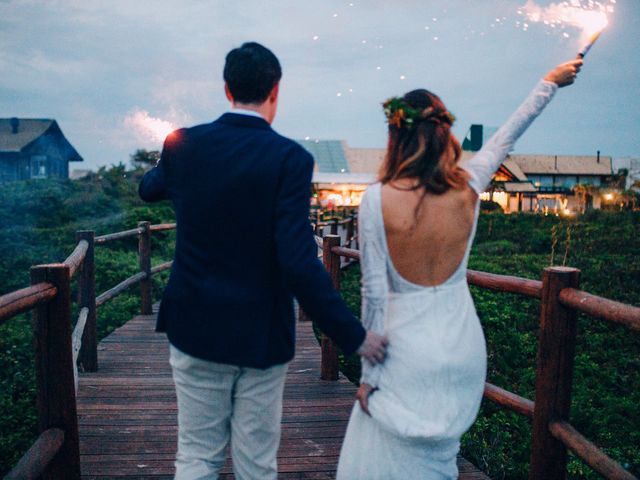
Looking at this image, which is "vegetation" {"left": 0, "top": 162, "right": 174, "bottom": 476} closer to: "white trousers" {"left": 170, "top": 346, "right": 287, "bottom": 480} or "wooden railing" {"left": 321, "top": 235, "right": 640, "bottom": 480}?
"white trousers" {"left": 170, "top": 346, "right": 287, "bottom": 480}

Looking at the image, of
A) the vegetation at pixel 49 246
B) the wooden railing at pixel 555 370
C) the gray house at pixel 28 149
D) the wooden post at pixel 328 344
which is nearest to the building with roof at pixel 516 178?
the vegetation at pixel 49 246

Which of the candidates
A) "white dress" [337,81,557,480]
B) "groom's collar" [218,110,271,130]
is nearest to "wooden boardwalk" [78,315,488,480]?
"white dress" [337,81,557,480]

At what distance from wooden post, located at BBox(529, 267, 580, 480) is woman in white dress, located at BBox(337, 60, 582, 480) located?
70cm

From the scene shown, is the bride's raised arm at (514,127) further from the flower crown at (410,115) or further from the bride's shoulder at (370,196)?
the bride's shoulder at (370,196)

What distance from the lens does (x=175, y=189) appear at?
1.87 metres

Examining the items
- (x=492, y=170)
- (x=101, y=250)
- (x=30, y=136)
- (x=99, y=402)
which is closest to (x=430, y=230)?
(x=492, y=170)

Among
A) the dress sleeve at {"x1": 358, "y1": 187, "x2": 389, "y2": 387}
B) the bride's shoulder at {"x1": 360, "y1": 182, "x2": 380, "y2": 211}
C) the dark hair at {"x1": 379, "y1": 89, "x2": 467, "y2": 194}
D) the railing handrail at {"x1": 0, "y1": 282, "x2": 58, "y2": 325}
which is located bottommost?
the railing handrail at {"x1": 0, "y1": 282, "x2": 58, "y2": 325}

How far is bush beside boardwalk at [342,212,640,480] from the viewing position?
4.18 m

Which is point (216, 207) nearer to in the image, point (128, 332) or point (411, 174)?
point (411, 174)

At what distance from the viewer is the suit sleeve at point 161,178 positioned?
1868 millimetres

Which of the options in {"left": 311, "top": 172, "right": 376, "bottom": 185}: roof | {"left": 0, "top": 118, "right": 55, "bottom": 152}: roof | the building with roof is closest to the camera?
{"left": 0, "top": 118, "right": 55, "bottom": 152}: roof

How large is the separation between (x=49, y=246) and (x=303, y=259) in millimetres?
13791

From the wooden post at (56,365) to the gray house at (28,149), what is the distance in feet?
102

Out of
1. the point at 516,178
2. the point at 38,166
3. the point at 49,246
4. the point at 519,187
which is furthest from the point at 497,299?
the point at 519,187
